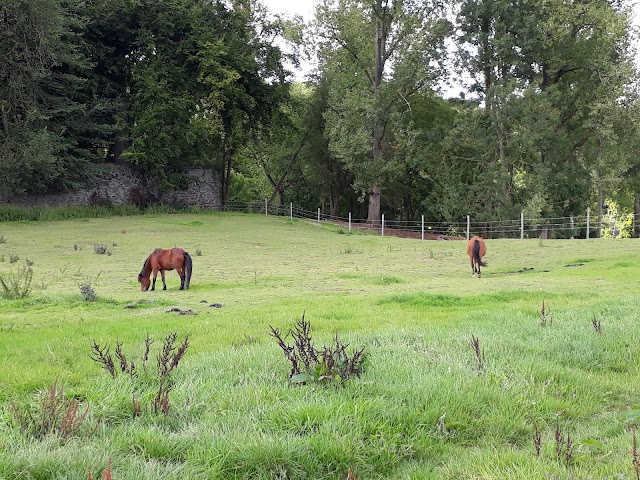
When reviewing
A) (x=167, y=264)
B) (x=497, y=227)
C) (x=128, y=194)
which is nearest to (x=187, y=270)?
(x=167, y=264)

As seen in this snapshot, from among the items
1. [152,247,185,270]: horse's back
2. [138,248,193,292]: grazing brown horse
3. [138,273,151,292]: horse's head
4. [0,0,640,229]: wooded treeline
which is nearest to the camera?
[138,273,151,292]: horse's head

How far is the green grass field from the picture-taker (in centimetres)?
291

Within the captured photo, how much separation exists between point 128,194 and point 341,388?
104 feet

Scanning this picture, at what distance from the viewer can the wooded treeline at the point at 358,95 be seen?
28.4 meters

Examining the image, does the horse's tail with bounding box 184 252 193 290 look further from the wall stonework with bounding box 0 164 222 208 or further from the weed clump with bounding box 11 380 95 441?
the wall stonework with bounding box 0 164 222 208

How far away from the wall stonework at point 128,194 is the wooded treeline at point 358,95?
Result: 2.71ft

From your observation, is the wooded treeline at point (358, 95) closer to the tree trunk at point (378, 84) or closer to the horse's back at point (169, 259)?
the tree trunk at point (378, 84)

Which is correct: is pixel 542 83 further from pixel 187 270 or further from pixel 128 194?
pixel 187 270

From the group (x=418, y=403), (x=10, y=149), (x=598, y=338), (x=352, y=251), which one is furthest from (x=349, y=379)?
(x=10, y=149)

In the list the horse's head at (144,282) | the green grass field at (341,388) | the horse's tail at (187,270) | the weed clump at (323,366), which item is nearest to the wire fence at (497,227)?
the horse's tail at (187,270)

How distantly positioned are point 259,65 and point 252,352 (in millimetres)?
32096

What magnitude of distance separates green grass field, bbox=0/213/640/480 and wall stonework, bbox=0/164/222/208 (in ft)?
72.6

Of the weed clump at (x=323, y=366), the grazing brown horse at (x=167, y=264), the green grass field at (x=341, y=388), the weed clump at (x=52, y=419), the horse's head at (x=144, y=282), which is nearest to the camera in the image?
the green grass field at (x=341, y=388)

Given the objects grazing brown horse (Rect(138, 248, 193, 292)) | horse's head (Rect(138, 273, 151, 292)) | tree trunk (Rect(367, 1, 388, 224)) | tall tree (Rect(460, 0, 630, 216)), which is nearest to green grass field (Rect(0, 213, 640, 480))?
horse's head (Rect(138, 273, 151, 292))
